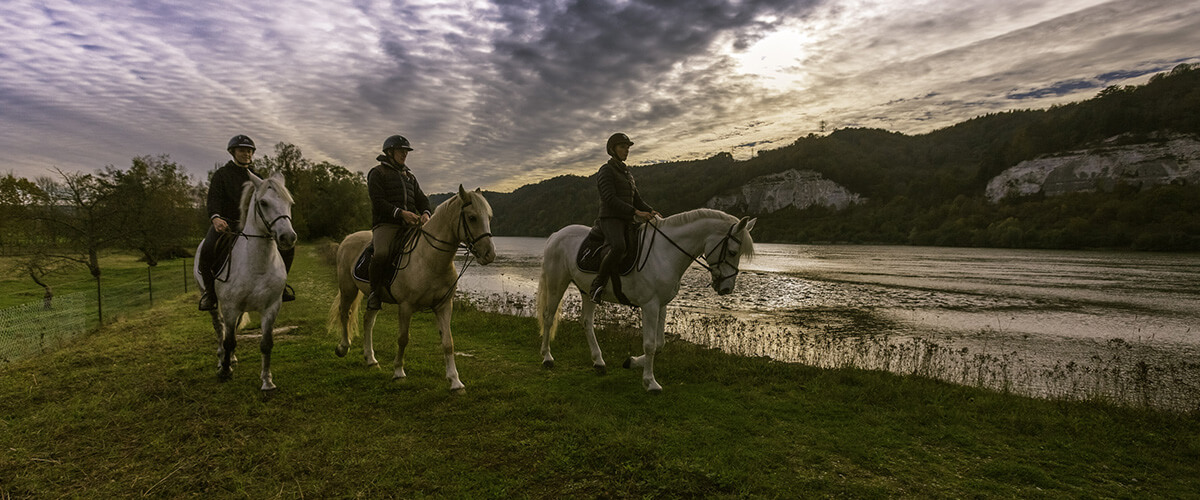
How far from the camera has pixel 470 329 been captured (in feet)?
34.3

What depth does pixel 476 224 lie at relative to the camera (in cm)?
525

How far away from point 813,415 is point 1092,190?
97621mm

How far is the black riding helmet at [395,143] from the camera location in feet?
18.9

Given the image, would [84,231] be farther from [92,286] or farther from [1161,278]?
[1161,278]

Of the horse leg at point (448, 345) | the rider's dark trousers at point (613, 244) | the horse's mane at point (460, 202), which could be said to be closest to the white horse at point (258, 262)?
the horse's mane at point (460, 202)

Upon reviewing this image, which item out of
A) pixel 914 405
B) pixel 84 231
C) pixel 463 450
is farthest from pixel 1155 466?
pixel 84 231

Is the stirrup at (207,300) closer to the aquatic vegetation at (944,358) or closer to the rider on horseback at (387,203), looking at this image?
the rider on horseback at (387,203)

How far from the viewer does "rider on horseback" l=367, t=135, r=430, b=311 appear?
5.61 m

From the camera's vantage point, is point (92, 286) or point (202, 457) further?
point (92, 286)

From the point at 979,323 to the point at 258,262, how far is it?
65.2ft

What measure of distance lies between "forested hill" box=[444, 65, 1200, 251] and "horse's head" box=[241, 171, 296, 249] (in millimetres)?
28281

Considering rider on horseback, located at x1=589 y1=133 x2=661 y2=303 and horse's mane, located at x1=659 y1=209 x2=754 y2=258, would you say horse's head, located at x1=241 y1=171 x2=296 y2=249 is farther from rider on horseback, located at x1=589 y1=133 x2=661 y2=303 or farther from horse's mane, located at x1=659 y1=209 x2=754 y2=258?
horse's mane, located at x1=659 y1=209 x2=754 y2=258

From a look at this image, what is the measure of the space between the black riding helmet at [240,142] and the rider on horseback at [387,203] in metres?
1.56

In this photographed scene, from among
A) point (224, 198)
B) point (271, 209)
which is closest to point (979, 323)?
point (271, 209)
